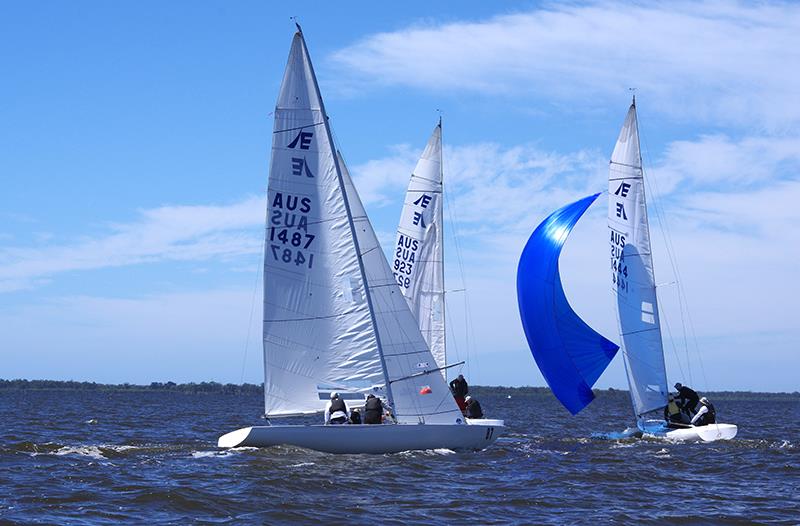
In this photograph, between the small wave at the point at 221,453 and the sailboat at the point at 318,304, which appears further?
the sailboat at the point at 318,304

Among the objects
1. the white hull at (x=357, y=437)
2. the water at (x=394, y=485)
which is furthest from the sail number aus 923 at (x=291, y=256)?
the water at (x=394, y=485)

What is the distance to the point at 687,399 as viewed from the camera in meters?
26.2

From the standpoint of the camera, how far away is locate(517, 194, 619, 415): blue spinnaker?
1036 inches

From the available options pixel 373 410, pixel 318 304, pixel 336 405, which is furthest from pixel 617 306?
pixel 336 405

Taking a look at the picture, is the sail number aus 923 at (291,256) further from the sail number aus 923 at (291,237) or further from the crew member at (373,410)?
the crew member at (373,410)

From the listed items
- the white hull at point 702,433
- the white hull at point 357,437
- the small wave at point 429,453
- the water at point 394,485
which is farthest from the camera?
the white hull at point 702,433

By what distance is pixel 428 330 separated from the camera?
2767 cm

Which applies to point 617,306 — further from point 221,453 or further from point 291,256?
point 221,453

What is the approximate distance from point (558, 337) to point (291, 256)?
8.88 metres

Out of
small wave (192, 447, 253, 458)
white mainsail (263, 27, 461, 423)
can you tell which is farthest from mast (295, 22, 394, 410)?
small wave (192, 447, 253, 458)

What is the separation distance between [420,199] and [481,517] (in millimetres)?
15508

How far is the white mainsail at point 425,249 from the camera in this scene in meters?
27.8

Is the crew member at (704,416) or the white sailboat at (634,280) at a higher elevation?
the white sailboat at (634,280)

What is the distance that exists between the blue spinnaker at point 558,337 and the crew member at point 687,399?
187 cm
